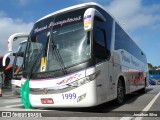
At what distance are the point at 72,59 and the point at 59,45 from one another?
0.66 meters

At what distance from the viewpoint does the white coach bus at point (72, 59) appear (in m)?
8.20

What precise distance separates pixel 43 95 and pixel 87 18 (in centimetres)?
255

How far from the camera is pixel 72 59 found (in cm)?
845

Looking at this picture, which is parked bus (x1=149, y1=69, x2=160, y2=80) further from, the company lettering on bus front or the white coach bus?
the company lettering on bus front

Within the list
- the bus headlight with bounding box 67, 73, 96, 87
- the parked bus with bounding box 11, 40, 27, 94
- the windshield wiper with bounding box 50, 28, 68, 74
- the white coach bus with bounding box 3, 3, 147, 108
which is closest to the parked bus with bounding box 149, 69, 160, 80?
the parked bus with bounding box 11, 40, 27, 94

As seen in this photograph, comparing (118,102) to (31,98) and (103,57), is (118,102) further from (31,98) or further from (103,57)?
(31,98)

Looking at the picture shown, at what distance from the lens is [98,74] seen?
8469mm

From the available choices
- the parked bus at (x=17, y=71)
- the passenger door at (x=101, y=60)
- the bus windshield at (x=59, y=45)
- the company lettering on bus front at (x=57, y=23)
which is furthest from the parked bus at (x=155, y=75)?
the bus windshield at (x=59, y=45)

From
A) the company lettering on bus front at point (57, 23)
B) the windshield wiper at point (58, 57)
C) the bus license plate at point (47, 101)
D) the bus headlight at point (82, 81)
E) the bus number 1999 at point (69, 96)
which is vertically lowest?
the bus license plate at point (47, 101)

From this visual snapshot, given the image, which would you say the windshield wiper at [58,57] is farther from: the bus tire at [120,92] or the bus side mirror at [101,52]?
the bus tire at [120,92]

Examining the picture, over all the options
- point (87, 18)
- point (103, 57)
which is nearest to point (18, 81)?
point (103, 57)

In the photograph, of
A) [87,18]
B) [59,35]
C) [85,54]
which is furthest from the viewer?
[59,35]

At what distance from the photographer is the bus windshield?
27.8ft

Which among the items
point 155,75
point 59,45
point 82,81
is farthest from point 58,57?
point 155,75
